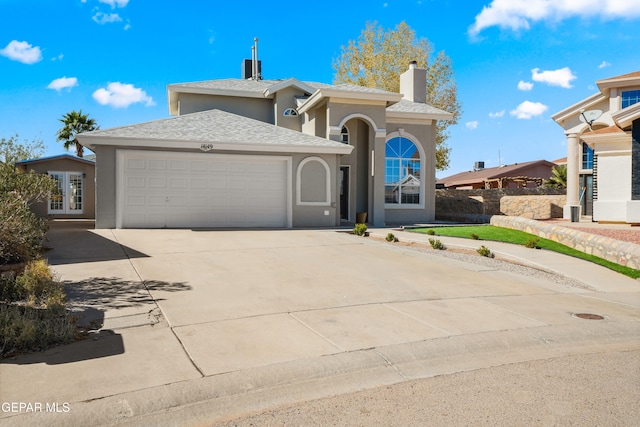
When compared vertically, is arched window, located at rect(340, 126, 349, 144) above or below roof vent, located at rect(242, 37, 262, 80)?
below

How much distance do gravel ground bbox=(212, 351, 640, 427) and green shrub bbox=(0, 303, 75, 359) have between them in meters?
2.54

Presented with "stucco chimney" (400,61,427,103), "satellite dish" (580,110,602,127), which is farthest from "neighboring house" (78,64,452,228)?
"satellite dish" (580,110,602,127)

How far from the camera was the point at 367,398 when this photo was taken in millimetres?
4203

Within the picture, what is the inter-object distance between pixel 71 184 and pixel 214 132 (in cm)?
980

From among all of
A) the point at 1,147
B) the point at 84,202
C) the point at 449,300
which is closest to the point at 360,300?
the point at 449,300

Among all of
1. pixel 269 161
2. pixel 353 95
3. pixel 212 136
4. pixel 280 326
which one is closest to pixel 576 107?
pixel 353 95

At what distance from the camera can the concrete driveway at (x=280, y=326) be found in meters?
4.28

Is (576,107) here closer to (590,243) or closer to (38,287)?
(590,243)

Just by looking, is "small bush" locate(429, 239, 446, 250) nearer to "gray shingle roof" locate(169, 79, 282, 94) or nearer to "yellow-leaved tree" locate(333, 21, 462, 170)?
"gray shingle roof" locate(169, 79, 282, 94)

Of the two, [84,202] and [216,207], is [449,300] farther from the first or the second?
[84,202]

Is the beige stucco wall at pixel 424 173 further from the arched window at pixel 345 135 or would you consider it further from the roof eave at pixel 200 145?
the roof eave at pixel 200 145

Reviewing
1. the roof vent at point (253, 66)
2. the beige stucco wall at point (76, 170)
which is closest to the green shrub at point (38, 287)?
the beige stucco wall at point (76, 170)

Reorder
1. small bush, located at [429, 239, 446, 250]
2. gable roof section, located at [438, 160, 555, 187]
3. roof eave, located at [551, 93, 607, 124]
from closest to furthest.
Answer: small bush, located at [429, 239, 446, 250] < roof eave, located at [551, 93, 607, 124] < gable roof section, located at [438, 160, 555, 187]

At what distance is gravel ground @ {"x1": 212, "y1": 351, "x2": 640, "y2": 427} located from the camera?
3.77 m
